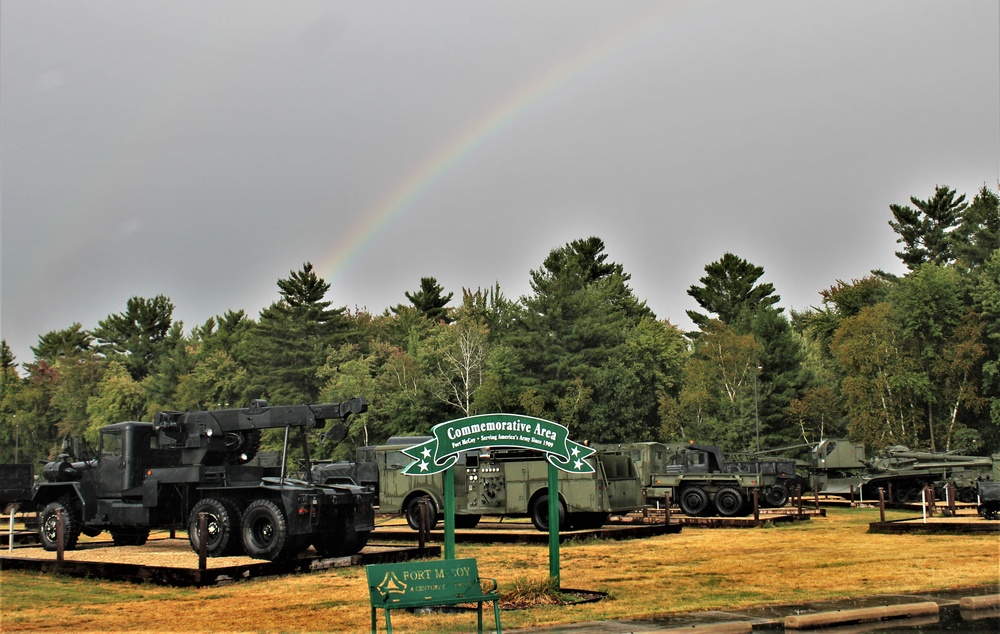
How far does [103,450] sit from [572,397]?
149ft

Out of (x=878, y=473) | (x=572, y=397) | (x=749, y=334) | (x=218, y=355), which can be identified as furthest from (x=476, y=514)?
(x=218, y=355)

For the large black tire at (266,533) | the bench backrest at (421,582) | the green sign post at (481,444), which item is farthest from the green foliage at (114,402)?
the bench backrest at (421,582)

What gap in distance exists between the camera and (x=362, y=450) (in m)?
35.5

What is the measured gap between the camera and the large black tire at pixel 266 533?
16922 millimetres

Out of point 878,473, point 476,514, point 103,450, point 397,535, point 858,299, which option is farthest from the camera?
point 858,299

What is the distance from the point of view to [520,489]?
24094 millimetres

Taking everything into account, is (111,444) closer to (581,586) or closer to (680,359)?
(581,586)

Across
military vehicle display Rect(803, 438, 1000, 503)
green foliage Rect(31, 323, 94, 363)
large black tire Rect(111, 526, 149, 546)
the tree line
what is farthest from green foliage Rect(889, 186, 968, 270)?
green foliage Rect(31, 323, 94, 363)

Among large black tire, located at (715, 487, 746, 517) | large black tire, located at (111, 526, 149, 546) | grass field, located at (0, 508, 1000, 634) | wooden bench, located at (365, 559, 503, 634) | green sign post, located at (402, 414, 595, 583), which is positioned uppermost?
green sign post, located at (402, 414, 595, 583)

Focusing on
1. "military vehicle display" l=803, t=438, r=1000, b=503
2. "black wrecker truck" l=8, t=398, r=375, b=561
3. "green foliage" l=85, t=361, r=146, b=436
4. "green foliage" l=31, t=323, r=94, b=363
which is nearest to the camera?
"black wrecker truck" l=8, t=398, r=375, b=561

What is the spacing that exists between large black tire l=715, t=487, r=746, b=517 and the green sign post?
668 inches

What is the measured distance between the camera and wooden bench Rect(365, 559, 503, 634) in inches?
352

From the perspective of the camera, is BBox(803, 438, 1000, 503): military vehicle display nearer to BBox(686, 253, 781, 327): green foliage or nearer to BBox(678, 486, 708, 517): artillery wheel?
BBox(678, 486, 708, 517): artillery wheel

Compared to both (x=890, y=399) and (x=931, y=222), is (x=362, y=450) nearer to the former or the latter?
(x=890, y=399)
